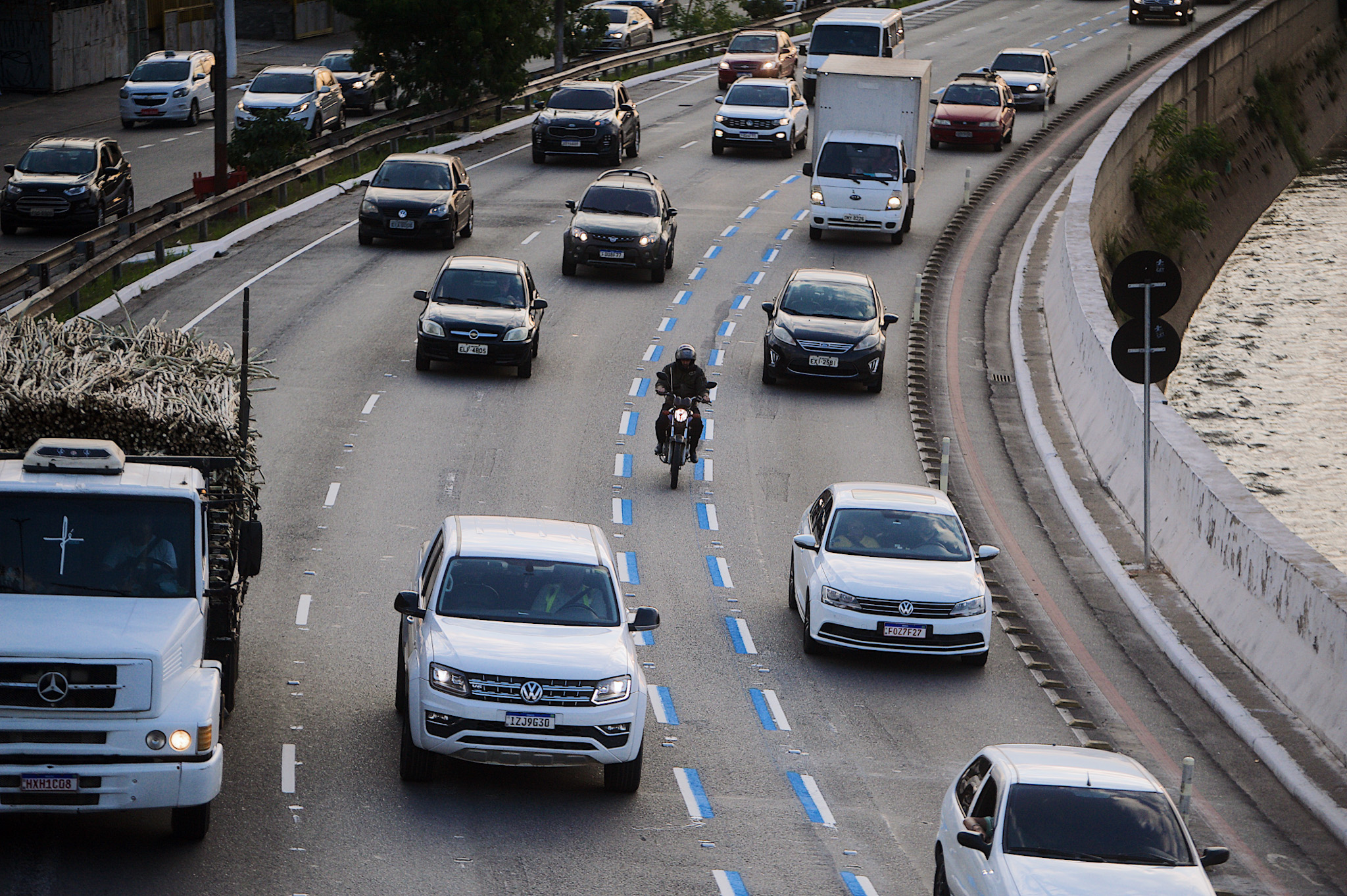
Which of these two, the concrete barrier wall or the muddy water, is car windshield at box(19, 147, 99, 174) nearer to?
the concrete barrier wall

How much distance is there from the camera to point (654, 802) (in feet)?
43.0

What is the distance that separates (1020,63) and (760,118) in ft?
38.4

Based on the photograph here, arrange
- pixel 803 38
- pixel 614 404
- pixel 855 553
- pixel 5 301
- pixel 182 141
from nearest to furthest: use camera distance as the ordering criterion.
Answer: pixel 855 553 → pixel 614 404 → pixel 5 301 → pixel 182 141 → pixel 803 38

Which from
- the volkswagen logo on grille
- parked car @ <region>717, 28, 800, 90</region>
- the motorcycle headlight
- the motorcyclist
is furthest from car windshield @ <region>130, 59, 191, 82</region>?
the volkswagen logo on grille

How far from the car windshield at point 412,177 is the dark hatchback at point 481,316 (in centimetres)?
775

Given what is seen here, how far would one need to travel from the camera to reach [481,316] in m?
27.0

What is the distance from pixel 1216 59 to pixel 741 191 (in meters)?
27.2

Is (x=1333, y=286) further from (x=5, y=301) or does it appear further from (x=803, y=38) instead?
(x=5, y=301)

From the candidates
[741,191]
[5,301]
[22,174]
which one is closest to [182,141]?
[22,174]

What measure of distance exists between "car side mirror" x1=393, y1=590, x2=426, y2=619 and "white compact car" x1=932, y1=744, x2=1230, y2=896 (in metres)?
4.41

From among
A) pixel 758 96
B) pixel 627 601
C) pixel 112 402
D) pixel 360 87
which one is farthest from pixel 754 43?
pixel 112 402

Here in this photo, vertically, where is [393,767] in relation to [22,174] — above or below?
below

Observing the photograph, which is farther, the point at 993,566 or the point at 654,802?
the point at 993,566

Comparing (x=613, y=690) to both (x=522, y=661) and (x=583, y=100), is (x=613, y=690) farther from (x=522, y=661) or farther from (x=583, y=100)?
(x=583, y=100)
